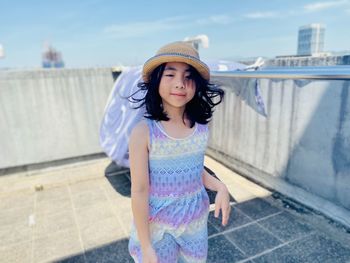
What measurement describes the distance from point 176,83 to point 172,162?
38 centimetres

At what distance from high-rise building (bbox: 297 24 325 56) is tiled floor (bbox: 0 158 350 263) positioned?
762 centimetres

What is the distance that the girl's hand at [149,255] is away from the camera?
1199mm

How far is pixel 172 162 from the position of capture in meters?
1.26

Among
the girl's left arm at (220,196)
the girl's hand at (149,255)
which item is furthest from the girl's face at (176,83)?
the girl's hand at (149,255)

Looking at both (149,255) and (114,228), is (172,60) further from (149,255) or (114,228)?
(114,228)

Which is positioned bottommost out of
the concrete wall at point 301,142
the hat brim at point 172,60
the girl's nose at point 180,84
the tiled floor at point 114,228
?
the tiled floor at point 114,228

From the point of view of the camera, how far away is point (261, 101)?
3.41 metres

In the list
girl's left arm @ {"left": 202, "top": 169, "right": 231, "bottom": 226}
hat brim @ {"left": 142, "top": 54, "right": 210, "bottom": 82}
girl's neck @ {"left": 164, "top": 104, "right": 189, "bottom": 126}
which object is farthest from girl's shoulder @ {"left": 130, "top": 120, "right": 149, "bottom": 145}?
girl's left arm @ {"left": 202, "top": 169, "right": 231, "bottom": 226}

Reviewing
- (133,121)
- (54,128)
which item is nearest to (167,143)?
(133,121)

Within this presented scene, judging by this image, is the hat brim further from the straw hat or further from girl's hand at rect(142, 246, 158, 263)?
girl's hand at rect(142, 246, 158, 263)

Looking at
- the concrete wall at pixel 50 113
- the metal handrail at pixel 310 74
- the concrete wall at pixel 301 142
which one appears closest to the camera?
the metal handrail at pixel 310 74

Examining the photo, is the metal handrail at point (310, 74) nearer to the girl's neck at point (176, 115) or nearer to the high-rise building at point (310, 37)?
the girl's neck at point (176, 115)

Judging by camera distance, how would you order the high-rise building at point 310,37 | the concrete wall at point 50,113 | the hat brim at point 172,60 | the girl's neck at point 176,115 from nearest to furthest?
the hat brim at point 172,60 < the girl's neck at point 176,115 < the concrete wall at point 50,113 < the high-rise building at point 310,37

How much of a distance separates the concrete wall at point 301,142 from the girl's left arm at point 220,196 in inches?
77.2
